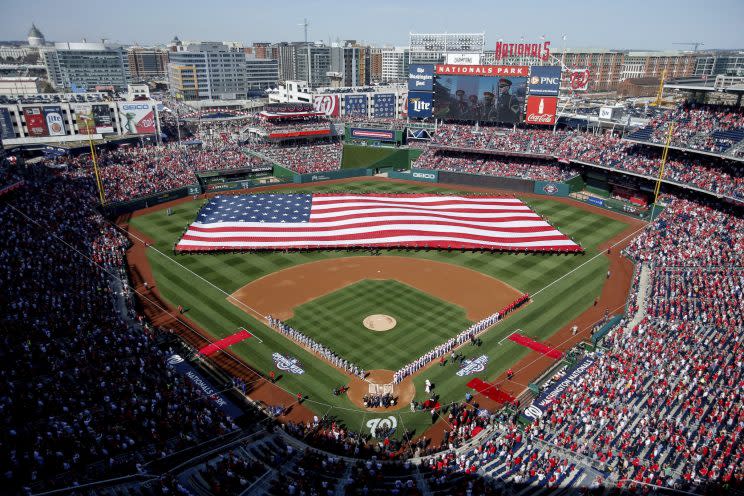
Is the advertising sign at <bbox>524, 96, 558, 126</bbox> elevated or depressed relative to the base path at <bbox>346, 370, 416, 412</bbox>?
elevated

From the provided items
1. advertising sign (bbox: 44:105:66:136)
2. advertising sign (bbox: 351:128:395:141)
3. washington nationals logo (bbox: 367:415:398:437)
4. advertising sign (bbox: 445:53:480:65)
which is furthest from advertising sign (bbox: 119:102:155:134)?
washington nationals logo (bbox: 367:415:398:437)

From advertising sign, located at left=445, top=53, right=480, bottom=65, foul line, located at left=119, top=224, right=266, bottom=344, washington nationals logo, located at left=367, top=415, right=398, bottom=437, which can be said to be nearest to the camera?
washington nationals logo, located at left=367, top=415, right=398, bottom=437

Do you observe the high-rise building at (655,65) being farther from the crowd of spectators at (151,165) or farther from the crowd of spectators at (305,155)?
the crowd of spectators at (151,165)

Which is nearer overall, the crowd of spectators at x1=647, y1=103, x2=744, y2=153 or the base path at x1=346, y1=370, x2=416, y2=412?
the base path at x1=346, y1=370, x2=416, y2=412

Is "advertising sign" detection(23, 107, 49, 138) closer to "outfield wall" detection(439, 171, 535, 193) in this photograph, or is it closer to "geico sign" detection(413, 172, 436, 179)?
"geico sign" detection(413, 172, 436, 179)

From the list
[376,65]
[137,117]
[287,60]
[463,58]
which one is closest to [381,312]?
[463,58]

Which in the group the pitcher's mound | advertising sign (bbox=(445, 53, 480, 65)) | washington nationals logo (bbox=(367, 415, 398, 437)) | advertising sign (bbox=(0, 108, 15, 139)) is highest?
advertising sign (bbox=(445, 53, 480, 65))
